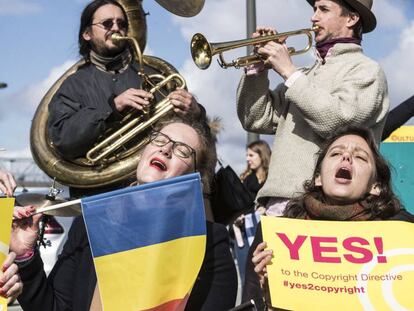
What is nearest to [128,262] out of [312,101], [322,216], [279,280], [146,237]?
[146,237]

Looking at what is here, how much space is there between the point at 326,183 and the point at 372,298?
54 centimetres

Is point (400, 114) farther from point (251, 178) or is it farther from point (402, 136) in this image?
point (251, 178)

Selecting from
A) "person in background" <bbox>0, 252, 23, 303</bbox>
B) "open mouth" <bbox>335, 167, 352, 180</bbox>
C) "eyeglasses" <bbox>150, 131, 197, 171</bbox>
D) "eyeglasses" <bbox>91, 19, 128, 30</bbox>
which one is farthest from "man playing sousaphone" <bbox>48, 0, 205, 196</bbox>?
"person in background" <bbox>0, 252, 23, 303</bbox>

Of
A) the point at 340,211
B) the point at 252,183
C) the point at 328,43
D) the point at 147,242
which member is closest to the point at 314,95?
the point at 328,43

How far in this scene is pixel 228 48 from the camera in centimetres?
465

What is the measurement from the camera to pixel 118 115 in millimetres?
4699

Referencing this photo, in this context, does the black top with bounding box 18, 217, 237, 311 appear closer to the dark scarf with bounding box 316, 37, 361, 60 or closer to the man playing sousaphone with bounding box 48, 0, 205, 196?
the man playing sousaphone with bounding box 48, 0, 205, 196

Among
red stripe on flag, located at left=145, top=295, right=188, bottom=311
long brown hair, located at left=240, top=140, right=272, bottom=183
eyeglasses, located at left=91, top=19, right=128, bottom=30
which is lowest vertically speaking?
red stripe on flag, located at left=145, top=295, right=188, bottom=311

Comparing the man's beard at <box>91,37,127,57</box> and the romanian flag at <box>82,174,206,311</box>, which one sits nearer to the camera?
the romanian flag at <box>82,174,206,311</box>

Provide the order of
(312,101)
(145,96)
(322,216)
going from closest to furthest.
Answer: (322,216) < (312,101) < (145,96)

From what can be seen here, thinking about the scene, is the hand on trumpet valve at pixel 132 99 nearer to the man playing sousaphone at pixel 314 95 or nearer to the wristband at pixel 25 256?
the man playing sousaphone at pixel 314 95

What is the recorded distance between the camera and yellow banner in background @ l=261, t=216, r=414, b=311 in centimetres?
305

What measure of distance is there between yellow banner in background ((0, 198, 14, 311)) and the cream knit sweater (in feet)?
4.59

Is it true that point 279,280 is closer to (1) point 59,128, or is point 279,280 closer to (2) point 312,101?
(2) point 312,101
